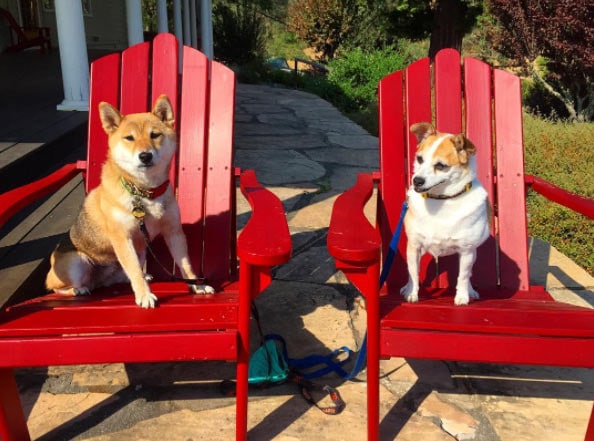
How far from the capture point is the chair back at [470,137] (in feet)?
9.35

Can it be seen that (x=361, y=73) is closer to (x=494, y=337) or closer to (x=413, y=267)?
(x=413, y=267)

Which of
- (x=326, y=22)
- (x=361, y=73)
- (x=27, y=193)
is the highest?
(x=27, y=193)

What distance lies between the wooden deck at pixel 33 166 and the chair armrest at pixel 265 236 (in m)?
1.25

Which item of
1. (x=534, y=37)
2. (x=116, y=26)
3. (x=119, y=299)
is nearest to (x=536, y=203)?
(x=119, y=299)

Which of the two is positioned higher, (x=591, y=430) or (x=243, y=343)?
(x=243, y=343)

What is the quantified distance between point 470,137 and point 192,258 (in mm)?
1649

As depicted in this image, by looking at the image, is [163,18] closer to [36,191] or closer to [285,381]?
[36,191]

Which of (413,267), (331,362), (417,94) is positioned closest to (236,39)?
(417,94)

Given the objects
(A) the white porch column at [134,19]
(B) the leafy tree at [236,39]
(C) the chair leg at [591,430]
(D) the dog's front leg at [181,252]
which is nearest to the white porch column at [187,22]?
(B) the leafy tree at [236,39]

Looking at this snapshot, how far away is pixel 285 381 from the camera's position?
243cm

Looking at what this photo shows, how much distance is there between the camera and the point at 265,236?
196 centimetres

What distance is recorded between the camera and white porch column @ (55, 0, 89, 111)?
5.70m

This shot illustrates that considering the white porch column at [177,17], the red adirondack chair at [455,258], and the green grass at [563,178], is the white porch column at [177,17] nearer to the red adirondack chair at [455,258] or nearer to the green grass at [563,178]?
the green grass at [563,178]

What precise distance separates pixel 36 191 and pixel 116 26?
16.1 metres
